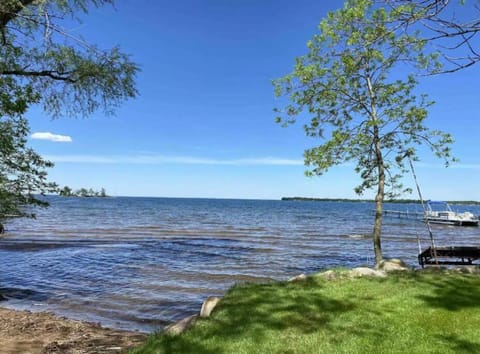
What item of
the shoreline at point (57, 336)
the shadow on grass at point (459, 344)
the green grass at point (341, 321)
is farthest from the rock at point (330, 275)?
the shoreline at point (57, 336)

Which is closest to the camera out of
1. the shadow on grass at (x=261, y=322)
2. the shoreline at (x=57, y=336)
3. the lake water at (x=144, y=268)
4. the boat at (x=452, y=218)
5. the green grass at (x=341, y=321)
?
the green grass at (x=341, y=321)

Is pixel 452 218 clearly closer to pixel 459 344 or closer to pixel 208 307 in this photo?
pixel 208 307

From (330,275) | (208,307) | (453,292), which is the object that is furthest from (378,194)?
(208,307)

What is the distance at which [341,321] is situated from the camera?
18.8 feet

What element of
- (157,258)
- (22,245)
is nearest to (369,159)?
(157,258)

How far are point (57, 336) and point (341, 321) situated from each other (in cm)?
552

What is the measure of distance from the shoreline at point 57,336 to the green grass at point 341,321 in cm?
187

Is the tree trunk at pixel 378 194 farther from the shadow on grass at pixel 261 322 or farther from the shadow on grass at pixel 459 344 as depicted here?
the shadow on grass at pixel 459 344

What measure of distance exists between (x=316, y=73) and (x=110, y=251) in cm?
1604

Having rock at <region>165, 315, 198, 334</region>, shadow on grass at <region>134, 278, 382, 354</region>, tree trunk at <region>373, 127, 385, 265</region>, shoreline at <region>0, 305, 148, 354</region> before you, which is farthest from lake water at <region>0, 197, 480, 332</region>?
tree trunk at <region>373, 127, 385, 265</region>

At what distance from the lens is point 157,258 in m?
20.4

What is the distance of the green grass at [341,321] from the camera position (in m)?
4.93

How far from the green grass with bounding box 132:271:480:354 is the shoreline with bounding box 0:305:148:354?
1869 mm

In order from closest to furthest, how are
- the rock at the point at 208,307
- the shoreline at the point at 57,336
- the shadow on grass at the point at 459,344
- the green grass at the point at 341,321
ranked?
the shadow on grass at the point at 459,344 → the green grass at the point at 341,321 → the rock at the point at 208,307 → the shoreline at the point at 57,336
